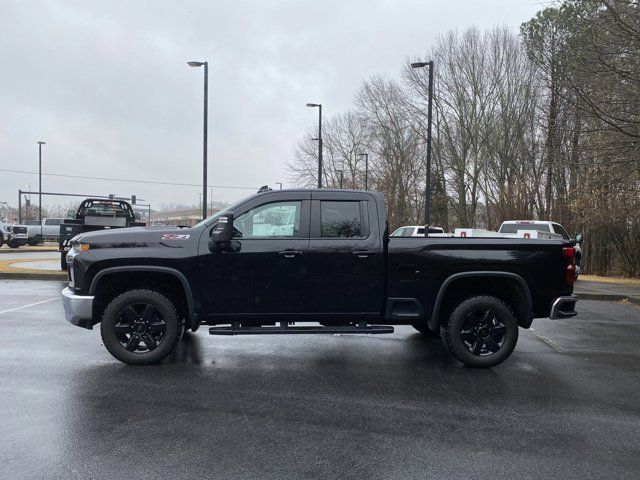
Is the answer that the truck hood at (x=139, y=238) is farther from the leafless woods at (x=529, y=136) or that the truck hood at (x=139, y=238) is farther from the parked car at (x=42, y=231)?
the parked car at (x=42, y=231)

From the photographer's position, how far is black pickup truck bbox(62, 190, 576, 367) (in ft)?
17.5

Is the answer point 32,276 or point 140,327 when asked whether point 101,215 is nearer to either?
point 32,276

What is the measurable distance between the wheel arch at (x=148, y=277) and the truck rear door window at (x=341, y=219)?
5.34ft

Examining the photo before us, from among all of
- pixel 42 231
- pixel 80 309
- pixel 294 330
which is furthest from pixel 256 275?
pixel 42 231

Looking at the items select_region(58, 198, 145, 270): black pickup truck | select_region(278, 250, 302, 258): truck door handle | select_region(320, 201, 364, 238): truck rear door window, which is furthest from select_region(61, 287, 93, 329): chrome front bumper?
select_region(58, 198, 145, 270): black pickup truck

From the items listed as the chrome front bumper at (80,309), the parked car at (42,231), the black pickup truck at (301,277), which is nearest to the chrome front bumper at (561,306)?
the black pickup truck at (301,277)

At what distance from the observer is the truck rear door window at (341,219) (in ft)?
18.2

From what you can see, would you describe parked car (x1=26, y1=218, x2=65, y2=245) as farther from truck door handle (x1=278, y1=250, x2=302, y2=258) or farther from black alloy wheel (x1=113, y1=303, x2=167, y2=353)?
truck door handle (x1=278, y1=250, x2=302, y2=258)

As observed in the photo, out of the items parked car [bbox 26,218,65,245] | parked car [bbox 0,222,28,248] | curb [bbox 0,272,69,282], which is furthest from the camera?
parked car [bbox 26,218,65,245]

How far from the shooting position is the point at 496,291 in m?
5.86

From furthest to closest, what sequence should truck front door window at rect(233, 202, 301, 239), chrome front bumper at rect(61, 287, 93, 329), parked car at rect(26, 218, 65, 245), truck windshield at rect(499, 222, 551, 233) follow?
parked car at rect(26, 218, 65, 245), truck windshield at rect(499, 222, 551, 233), truck front door window at rect(233, 202, 301, 239), chrome front bumper at rect(61, 287, 93, 329)

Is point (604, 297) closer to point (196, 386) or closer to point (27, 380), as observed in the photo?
point (196, 386)

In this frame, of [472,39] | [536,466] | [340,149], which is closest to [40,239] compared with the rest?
[340,149]

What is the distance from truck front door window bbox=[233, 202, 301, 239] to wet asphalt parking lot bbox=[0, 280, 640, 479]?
1.55m
